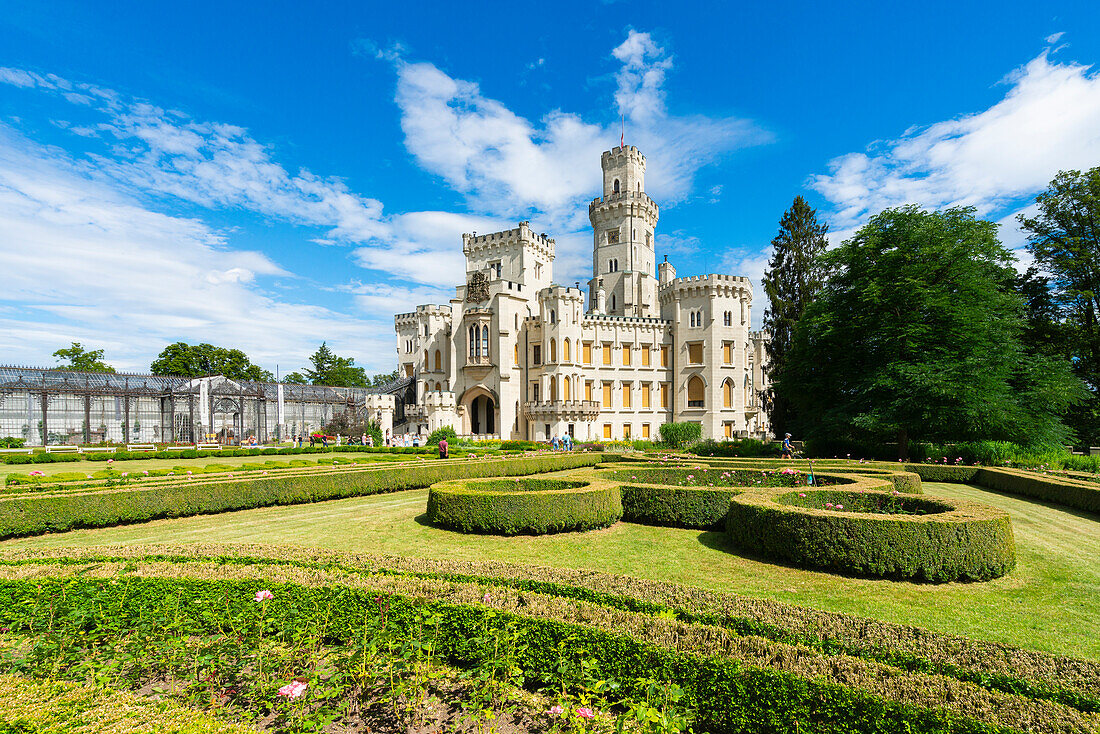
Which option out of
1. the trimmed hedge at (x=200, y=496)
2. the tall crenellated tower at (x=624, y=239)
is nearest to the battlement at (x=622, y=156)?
the tall crenellated tower at (x=624, y=239)

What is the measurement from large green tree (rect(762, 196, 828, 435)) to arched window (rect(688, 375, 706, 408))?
9191mm

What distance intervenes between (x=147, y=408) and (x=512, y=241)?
1341 inches

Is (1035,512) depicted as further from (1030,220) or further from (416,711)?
(1030,220)

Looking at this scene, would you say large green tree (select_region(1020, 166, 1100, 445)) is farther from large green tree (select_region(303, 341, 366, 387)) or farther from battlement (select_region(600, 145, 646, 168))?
large green tree (select_region(303, 341, 366, 387))

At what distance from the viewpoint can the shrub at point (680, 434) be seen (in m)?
38.7

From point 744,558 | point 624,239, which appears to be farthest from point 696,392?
point 744,558

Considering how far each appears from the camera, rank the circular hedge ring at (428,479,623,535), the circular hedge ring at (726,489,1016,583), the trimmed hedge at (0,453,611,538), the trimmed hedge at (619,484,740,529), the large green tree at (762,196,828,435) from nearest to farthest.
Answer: the circular hedge ring at (726,489,1016,583) < the circular hedge ring at (428,479,623,535) < the trimmed hedge at (0,453,611,538) < the trimmed hedge at (619,484,740,529) < the large green tree at (762,196,828,435)

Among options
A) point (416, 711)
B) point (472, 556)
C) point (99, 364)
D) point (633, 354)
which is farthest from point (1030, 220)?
point (99, 364)

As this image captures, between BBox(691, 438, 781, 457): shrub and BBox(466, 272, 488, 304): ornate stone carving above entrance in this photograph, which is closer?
BBox(691, 438, 781, 457): shrub

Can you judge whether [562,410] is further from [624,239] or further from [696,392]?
[624,239]

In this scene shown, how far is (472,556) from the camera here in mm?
9820

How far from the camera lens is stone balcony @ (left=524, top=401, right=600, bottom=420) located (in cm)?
4581

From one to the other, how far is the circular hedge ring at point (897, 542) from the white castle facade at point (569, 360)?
3658 centimetres

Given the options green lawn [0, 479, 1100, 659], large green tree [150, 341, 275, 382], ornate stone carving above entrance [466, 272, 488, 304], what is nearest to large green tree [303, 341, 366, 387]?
large green tree [150, 341, 275, 382]
